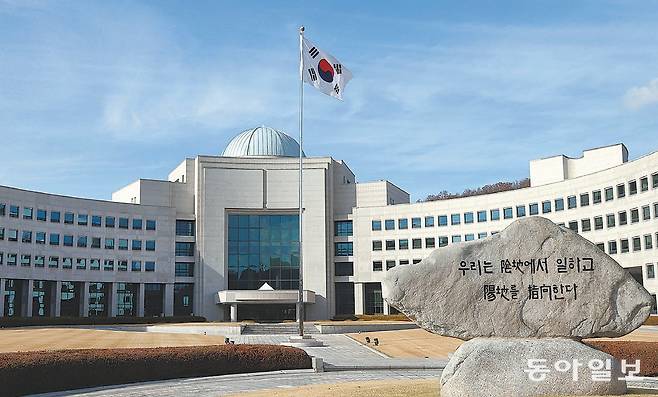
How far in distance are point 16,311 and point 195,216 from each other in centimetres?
2319

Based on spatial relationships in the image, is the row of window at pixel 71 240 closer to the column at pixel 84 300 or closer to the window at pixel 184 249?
the window at pixel 184 249

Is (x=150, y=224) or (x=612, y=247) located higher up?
(x=150, y=224)

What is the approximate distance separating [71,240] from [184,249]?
1370 centimetres

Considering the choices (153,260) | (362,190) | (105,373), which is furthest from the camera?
(362,190)

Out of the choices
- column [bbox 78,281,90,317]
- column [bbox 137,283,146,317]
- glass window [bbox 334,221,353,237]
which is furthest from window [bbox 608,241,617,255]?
column [bbox 78,281,90,317]

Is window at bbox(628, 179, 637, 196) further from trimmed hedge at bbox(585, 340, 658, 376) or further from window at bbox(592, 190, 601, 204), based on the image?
trimmed hedge at bbox(585, 340, 658, 376)

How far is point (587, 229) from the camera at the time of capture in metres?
72.6

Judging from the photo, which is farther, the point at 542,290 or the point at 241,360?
the point at 241,360

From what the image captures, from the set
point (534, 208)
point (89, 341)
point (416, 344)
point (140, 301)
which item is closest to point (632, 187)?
point (534, 208)

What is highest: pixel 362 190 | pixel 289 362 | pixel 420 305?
pixel 362 190

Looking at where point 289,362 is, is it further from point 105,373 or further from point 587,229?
point 587,229

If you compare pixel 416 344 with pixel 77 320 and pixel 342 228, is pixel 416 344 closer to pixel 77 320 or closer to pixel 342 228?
pixel 77 320

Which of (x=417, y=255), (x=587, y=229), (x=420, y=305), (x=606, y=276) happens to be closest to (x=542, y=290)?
(x=606, y=276)

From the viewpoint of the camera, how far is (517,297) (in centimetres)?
1728
